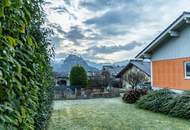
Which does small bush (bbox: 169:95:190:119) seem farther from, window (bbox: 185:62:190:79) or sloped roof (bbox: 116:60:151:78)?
sloped roof (bbox: 116:60:151:78)

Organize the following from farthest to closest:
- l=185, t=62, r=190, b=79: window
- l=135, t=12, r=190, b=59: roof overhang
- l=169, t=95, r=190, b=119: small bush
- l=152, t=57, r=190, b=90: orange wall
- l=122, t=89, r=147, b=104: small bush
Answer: l=122, t=89, r=147, b=104: small bush
l=152, t=57, r=190, b=90: orange wall
l=185, t=62, r=190, b=79: window
l=135, t=12, r=190, b=59: roof overhang
l=169, t=95, r=190, b=119: small bush

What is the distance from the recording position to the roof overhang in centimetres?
1596

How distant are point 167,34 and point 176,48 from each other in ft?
3.42

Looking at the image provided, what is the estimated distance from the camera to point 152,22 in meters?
20.4

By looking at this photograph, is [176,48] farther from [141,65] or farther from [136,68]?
[136,68]

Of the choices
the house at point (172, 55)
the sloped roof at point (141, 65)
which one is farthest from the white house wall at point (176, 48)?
the sloped roof at point (141, 65)

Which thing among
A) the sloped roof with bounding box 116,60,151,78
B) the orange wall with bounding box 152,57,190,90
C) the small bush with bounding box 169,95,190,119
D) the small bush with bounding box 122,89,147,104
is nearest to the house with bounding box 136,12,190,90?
the orange wall with bounding box 152,57,190,90

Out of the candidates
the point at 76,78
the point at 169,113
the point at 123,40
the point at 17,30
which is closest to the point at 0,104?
the point at 17,30

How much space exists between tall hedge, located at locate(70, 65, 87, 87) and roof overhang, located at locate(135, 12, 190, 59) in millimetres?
10392

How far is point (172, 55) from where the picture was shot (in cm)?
1839

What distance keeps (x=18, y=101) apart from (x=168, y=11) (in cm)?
1784

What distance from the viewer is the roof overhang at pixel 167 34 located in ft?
52.3

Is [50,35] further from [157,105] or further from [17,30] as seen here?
[157,105]

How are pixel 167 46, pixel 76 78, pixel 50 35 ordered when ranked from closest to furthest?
pixel 50 35 < pixel 167 46 < pixel 76 78
